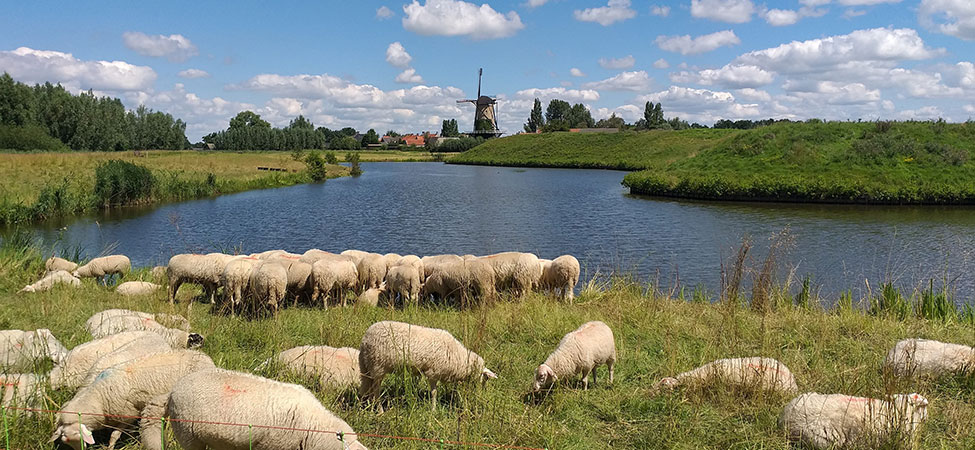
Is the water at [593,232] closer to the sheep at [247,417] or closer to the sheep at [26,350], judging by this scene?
the sheep at [26,350]

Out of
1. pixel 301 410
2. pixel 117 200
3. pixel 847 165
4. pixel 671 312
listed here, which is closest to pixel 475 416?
→ pixel 301 410

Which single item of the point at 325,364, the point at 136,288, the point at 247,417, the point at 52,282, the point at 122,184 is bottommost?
the point at 136,288

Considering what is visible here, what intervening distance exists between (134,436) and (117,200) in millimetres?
31197

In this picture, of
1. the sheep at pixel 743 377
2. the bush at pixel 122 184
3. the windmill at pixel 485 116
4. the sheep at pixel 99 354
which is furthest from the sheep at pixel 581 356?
the windmill at pixel 485 116

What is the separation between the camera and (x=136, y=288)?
10.5 metres

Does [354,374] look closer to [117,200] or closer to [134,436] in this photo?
[134,436]

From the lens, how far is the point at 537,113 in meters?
130

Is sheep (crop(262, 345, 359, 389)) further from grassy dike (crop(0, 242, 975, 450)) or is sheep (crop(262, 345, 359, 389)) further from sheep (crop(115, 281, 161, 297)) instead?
sheep (crop(115, 281, 161, 297))

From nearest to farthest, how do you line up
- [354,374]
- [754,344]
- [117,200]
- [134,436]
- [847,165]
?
1. [134,436]
2. [354,374]
3. [754,344]
4. [117,200]
5. [847,165]

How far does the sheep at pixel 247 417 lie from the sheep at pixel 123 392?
470 mm

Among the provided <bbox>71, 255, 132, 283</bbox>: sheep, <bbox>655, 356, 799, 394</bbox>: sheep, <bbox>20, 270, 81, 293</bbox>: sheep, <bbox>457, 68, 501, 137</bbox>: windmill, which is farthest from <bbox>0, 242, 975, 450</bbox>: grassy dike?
<bbox>457, 68, 501, 137</bbox>: windmill

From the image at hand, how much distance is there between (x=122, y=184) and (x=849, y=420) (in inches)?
1354

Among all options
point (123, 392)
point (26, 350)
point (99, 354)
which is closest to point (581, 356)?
point (123, 392)

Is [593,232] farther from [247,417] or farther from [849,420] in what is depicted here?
[247,417]
